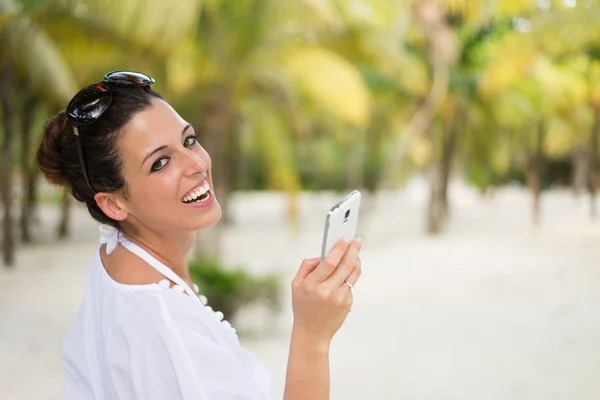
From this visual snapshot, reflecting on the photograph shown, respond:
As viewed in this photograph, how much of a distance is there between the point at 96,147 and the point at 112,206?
102 millimetres

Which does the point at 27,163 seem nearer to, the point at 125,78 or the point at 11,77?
the point at 11,77

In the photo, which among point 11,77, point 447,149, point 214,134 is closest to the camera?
point 214,134

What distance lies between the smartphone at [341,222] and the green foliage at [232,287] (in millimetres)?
4120

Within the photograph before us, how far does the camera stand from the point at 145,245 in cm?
106

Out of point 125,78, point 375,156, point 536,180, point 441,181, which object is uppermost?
point 375,156

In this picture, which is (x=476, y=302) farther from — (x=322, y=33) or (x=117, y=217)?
(x=117, y=217)

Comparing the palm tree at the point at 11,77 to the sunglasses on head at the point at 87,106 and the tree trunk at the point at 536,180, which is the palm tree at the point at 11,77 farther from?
the tree trunk at the point at 536,180

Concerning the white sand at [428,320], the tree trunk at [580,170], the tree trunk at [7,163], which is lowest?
the white sand at [428,320]

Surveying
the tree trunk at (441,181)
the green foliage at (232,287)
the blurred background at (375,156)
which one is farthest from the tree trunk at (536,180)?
the green foliage at (232,287)

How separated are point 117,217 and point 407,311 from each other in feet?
17.4

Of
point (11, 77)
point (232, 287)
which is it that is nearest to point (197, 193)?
point (232, 287)

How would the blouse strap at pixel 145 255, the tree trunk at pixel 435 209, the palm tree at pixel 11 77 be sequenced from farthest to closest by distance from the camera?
the tree trunk at pixel 435 209, the palm tree at pixel 11 77, the blouse strap at pixel 145 255

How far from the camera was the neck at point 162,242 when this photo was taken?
106 centimetres

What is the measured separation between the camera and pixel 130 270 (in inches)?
39.4
